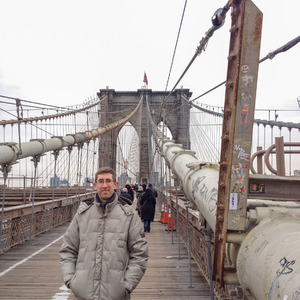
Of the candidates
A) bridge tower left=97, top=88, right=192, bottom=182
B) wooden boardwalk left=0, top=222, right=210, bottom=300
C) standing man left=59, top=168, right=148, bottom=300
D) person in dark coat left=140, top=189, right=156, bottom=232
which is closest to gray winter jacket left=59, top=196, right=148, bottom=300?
standing man left=59, top=168, right=148, bottom=300

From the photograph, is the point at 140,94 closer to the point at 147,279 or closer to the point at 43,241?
the point at 43,241

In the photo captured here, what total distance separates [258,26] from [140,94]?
30.1m

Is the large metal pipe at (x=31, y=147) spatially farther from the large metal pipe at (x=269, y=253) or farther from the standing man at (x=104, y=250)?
the large metal pipe at (x=269, y=253)

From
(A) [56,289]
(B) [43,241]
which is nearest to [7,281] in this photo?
(A) [56,289]

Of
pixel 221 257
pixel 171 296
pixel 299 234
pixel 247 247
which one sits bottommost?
pixel 171 296

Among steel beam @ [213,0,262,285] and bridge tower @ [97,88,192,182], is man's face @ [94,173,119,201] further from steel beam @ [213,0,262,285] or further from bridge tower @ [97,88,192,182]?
bridge tower @ [97,88,192,182]

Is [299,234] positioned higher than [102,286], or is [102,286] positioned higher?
[299,234]

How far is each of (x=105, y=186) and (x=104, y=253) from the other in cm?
38

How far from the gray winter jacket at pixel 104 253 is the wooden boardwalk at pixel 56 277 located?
1.89 meters

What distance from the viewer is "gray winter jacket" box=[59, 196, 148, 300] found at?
1.75 metres

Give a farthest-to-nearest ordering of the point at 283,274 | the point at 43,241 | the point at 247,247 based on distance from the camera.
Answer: the point at 43,241 < the point at 247,247 < the point at 283,274

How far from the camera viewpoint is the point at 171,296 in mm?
3588

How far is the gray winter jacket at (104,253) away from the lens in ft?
5.73

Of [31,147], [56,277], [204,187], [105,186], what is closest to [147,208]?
[31,147]
